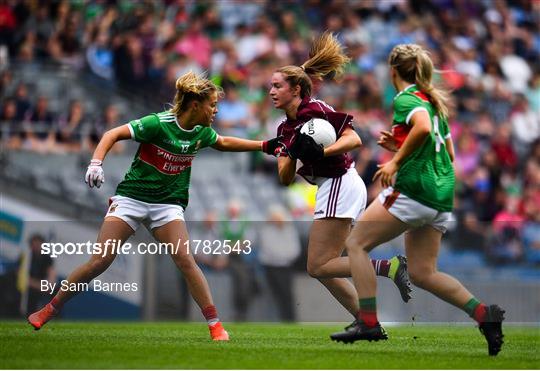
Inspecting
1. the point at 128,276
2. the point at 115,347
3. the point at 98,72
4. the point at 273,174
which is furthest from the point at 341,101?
the point at 115,347

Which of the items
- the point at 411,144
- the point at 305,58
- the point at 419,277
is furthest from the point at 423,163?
the point at 305,58

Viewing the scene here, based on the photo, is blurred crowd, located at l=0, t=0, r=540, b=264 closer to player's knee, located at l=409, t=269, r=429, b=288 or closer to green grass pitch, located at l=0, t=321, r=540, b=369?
green grass pitch, located at l=0, t=321, r=540, b=369

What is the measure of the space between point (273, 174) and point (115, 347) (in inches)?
349

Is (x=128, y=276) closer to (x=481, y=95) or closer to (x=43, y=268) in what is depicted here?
(x=43, y=268)

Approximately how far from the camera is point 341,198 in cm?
889

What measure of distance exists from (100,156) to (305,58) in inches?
384

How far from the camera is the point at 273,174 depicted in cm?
1694

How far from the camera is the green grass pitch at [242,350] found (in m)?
7.38

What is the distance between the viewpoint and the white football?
8695 millimetres

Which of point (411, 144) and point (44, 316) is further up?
point (411, 144)

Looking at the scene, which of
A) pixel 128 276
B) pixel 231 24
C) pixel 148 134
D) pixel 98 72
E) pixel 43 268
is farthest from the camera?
pixel 231 24

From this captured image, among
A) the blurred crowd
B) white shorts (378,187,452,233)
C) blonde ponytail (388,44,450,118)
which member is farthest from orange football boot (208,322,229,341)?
the blurred crowd

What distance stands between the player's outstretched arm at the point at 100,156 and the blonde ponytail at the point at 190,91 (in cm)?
44

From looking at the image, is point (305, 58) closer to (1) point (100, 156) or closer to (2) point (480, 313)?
(1) point (100, 156)
